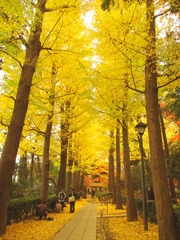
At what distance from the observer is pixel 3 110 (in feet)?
27.4

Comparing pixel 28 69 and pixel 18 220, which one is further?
pixel 18 220

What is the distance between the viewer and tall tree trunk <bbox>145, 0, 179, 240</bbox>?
4.11 m

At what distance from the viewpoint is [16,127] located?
5395mm

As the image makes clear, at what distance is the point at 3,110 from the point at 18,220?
4.79 meters

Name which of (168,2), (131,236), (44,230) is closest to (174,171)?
(131,236)

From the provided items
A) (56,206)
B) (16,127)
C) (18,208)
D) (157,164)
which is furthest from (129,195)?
(16,127)

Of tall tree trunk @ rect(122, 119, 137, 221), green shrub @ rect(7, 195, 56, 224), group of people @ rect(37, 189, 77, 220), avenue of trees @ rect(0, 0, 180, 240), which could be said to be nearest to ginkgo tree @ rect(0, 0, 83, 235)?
avenue of trees @ rect(0, 0, 180, 240)

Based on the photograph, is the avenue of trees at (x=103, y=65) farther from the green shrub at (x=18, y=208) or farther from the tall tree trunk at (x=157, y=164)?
the green shrub at (x=18, y=208)

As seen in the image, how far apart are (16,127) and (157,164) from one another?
13.6 ft

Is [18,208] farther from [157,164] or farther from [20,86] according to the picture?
[157,164]

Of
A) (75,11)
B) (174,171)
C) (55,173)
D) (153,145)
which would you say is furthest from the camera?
(55,173)

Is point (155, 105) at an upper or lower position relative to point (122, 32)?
lower

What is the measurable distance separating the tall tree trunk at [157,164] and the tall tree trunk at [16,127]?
3539 mm

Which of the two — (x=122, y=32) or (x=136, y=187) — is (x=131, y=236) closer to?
(x=122, y=32)
